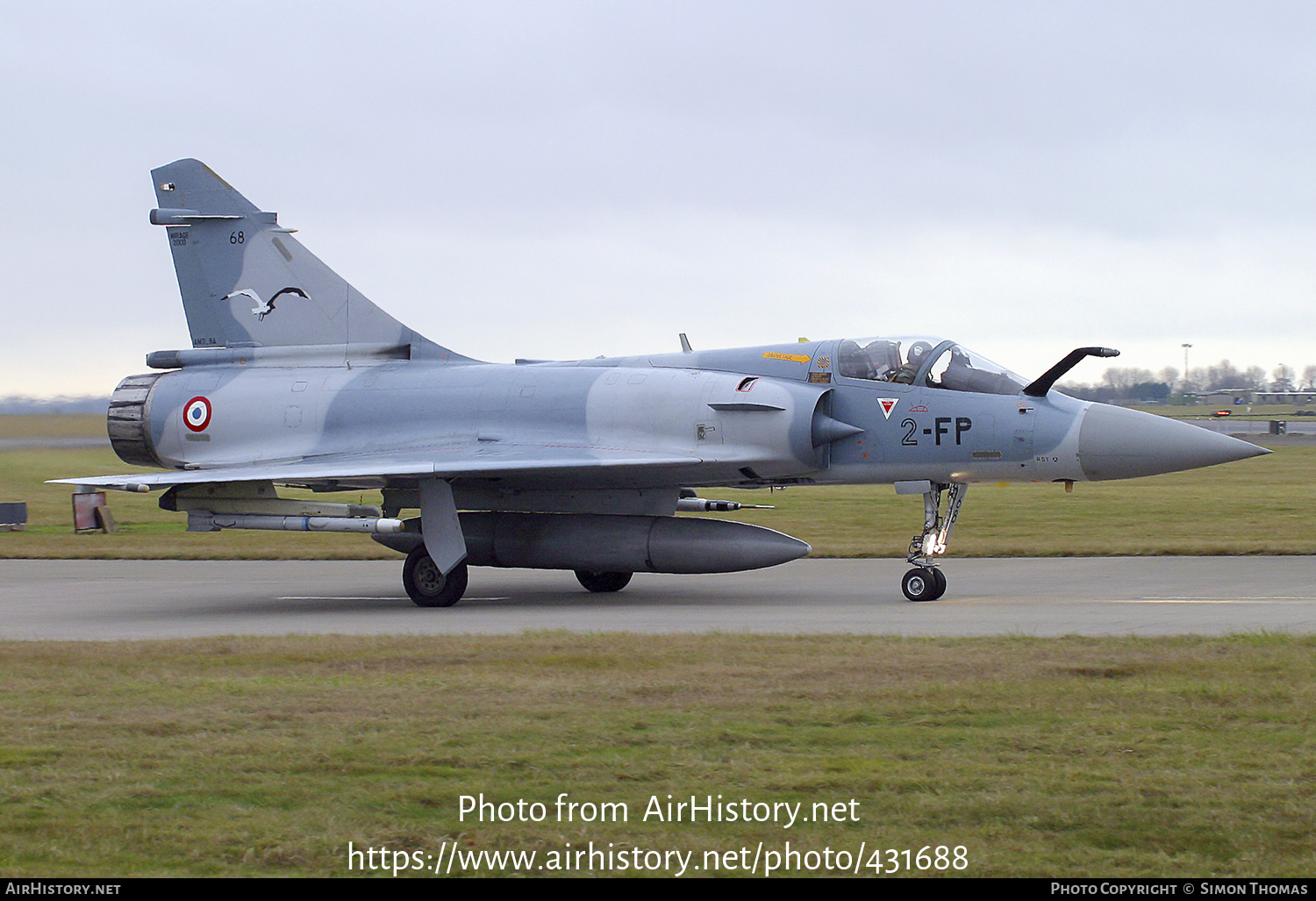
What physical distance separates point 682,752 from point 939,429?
7929 mm

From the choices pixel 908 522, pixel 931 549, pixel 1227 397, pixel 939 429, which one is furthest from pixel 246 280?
pixel 1227 397

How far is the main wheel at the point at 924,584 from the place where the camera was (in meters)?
13.4

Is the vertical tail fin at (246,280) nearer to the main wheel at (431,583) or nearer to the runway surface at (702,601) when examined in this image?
the runway surface at (702,601)

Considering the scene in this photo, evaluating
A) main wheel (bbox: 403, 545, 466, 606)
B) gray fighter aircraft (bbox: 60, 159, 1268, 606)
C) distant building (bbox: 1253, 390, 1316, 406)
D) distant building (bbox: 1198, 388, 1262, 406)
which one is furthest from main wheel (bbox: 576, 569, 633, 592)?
distant building (bbox: 1198, 388, 1262, 406)

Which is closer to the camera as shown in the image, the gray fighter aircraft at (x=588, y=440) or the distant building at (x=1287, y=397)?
the gray fighter aircraft at (x=588, y=440)

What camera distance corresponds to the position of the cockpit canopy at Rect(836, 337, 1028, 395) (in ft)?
44.9

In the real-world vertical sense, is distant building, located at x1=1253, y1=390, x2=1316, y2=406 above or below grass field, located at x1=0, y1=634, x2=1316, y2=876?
above

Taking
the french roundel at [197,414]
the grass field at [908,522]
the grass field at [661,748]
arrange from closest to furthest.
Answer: the grass field at [661,748], the french roundel at [197,414], the grass field at [908,522]

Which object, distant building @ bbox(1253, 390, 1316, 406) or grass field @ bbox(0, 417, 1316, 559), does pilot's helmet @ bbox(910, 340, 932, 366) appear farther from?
distant building @ bbox(1253, 390, 1316, 406)

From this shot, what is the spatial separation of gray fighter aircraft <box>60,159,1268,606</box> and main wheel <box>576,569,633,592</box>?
0.9 inches

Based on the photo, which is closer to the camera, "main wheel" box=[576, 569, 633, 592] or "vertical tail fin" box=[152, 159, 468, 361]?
"main wheel" box=[576, 569, 633, 592]

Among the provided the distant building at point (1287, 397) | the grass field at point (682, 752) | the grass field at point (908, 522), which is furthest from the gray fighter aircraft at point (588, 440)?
the distant building at point (1287, 397)

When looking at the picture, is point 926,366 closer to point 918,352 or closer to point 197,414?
point 918,352

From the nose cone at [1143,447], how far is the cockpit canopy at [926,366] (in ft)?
3.00
